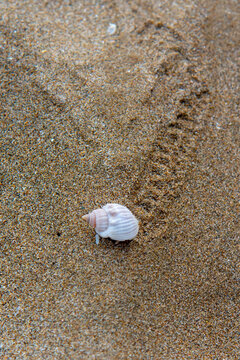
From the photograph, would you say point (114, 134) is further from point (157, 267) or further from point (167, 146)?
point (157, 267)

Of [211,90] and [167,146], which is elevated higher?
[211,90]

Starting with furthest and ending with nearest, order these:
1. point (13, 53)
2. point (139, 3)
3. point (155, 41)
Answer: point (139, 3)
point (155, 41)
point (13, 53)

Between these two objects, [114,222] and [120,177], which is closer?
[114,222]

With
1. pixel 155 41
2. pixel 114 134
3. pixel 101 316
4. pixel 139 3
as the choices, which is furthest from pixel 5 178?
pixel 139 3
